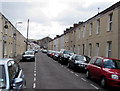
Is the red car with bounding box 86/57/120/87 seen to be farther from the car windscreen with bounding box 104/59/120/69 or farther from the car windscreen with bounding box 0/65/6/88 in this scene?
the car windscreen with bounding box 0/65/6/88

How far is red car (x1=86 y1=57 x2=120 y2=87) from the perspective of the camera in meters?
9.09

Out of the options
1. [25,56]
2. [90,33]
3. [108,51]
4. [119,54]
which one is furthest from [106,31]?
[25,56]

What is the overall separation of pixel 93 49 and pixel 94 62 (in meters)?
9.96

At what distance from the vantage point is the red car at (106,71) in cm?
909

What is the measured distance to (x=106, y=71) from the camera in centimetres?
965

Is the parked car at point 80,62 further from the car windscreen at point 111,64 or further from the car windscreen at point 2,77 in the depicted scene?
the car windscreen at point 2,77

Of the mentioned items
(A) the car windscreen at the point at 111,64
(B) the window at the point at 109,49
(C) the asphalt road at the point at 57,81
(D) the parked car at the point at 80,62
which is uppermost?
(B) the window at the point at 109,49

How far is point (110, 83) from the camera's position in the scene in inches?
358

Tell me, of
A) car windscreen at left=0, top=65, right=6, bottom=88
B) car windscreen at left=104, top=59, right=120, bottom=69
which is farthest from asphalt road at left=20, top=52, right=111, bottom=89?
car windscreen at left=0, top=65, right=6, bottom=88

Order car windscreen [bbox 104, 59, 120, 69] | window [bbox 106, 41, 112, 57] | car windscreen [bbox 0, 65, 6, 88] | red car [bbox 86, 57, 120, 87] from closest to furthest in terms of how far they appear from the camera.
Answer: car windscreen [bbox 0, 65, 6, 88], red car [bbox 86, 57, 120, 87], car windscreen [bbox 104, 59, 120, 69], window [bbox 106, 41, 112, 57]

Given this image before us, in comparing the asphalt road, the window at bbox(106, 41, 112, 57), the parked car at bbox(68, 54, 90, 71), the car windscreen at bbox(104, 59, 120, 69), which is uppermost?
the window at bbox(106, 41, 112, 57)

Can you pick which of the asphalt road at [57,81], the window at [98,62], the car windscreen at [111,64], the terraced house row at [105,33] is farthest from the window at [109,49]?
the car windscreen at [111,64]

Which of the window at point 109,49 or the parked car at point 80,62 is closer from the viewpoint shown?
the parked car at point 80,62

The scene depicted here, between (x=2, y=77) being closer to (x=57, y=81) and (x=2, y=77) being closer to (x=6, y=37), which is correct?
(x=57, y=81)
